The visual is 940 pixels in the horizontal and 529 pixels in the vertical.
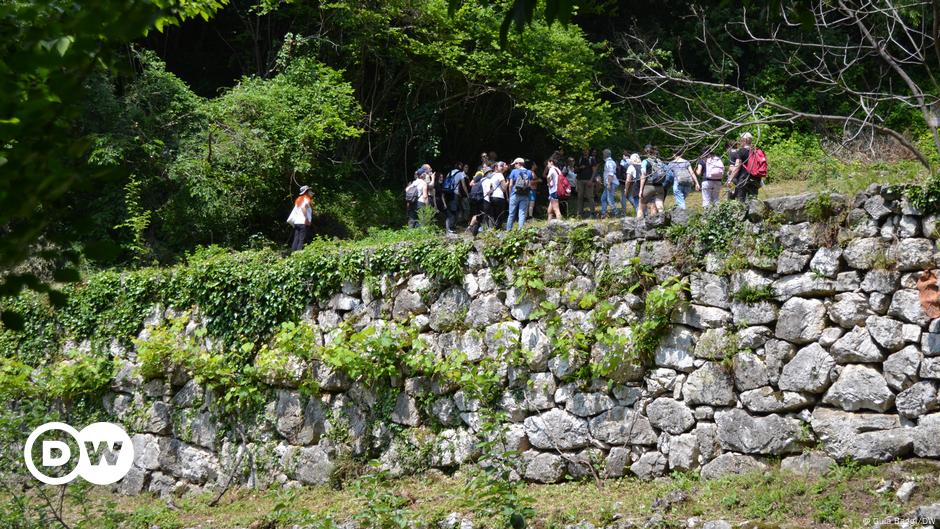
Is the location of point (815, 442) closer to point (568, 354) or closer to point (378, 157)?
point (568, 354)

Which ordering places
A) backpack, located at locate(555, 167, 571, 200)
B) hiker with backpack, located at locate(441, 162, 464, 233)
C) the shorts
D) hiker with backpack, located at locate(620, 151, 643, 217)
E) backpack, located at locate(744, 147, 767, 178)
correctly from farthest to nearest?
hiker with backpack, located at locate(441, 162, 464, 233), backpack, located at locate(555, 167, 571, 200), hiker with backpack, located at locate(620, 151, 643, 217), the shorts, backpack, located at locate(744, 147, 767, 178)

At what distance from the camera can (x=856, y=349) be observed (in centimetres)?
754

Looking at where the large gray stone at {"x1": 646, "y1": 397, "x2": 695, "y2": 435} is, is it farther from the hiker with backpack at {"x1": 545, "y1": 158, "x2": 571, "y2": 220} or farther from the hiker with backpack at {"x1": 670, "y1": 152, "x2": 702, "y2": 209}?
the hiker with backpack at {"x1": 545, "y1": 158, "x2": 571, "y2": 220}

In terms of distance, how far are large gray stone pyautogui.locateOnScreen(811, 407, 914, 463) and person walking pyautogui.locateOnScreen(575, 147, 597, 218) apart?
945 cm

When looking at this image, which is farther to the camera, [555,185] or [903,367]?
[555,185]

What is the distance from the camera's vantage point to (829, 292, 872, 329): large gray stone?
759 centimetres

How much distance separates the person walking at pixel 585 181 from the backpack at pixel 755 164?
5.96 metres

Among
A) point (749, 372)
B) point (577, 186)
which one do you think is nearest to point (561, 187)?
point (577, 186)

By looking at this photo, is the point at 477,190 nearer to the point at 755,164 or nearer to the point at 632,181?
the point at 632,181

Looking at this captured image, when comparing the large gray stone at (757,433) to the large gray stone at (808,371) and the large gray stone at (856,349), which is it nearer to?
the large gray stone at (808,371)

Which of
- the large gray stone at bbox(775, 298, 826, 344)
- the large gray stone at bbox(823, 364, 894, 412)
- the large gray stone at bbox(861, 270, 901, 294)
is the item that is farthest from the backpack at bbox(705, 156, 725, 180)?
the large gray stone at bbox(823, 364, 894, 412)

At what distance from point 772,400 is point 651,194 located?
A: 5.27 metres

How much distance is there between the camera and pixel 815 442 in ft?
25.1

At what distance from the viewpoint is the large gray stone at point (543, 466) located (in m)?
8.87
